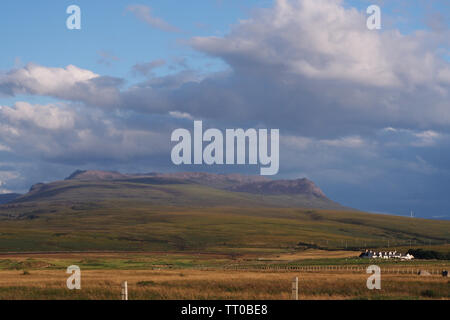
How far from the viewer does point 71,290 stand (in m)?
45.2

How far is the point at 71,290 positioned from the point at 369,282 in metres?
24.1

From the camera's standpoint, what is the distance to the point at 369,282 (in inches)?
1987
